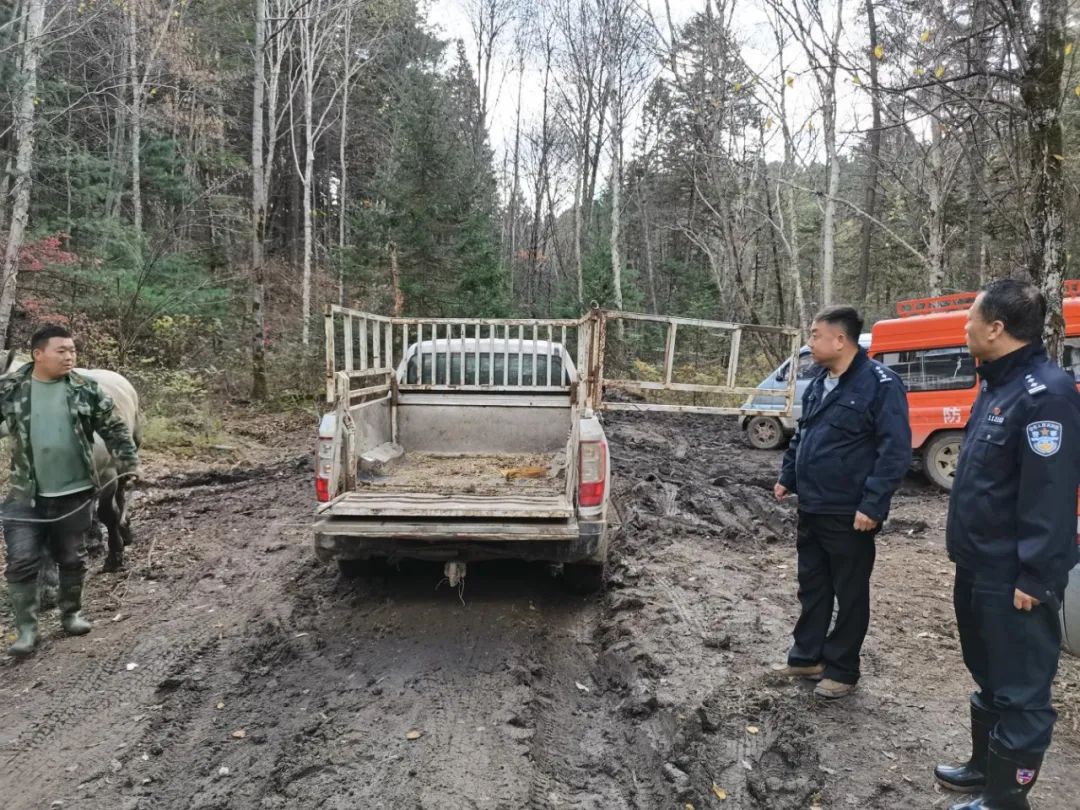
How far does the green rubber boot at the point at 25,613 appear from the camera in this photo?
4195 mm

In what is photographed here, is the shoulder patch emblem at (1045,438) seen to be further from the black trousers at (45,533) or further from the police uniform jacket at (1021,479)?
the black trousers at (45,533)

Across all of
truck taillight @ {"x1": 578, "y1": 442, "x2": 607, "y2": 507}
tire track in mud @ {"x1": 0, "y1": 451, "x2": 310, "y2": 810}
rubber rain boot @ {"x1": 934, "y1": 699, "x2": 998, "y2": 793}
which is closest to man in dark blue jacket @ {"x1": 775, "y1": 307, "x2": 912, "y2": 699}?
rubber rain boot @ {"x1": 934, "y1": 699, "x2": 998, "y2": 793}

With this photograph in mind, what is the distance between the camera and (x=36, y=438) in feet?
14.3

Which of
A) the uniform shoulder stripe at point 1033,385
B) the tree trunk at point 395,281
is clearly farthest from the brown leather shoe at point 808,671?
the tree trunk at point 395,281

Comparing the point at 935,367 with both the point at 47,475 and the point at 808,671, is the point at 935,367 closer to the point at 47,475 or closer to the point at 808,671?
the point at 808,671

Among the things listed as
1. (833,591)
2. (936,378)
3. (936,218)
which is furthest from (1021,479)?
(936,218)

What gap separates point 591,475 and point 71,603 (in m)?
3.48

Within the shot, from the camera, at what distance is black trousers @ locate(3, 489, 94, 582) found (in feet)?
14.0

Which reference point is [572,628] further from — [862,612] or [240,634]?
[240,634]

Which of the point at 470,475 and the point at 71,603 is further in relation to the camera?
the point at 470,475

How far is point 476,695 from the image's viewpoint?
3.63 m

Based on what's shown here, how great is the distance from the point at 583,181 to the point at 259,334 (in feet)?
63.2

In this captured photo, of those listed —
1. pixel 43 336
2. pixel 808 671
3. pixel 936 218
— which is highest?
pixel 936 218

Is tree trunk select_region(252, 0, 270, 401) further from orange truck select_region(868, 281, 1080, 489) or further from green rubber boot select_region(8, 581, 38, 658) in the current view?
orange truck select_region(868, 281, 1080, 489)
